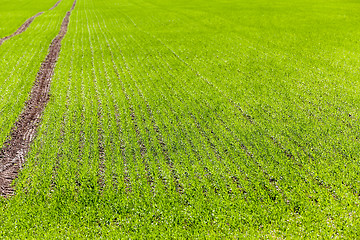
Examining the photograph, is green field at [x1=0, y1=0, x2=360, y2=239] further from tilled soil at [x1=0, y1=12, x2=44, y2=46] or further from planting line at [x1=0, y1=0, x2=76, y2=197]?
tilled soil at [x1=0, y1=12, x2=44, y2=46]

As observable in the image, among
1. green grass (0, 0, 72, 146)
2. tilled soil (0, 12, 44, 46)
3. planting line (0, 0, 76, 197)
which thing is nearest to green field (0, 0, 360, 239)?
green grass (0, 0, 72, 146)

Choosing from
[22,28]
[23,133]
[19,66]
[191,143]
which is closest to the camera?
[191,143]

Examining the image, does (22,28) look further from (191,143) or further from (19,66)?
(191,143)

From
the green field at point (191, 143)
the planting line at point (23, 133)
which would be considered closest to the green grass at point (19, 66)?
the green field at point (191, 143)

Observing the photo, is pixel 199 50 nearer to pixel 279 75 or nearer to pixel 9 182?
pixel 279 75

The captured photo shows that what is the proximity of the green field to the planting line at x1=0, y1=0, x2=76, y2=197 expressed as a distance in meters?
0.47

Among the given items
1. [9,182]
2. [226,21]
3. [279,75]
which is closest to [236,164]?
[9,182]

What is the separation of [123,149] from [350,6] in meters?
59.0

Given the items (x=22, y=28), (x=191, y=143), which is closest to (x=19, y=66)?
(x=191, y=143)

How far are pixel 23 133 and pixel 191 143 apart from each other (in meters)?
10.2

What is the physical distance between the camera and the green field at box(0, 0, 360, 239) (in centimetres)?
905

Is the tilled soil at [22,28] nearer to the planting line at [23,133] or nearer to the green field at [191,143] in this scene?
the green field at [191,143]

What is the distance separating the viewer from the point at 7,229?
8.84 metres

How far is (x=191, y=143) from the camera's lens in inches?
518
